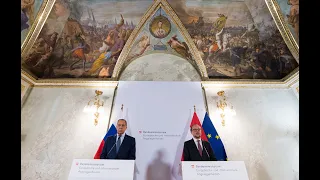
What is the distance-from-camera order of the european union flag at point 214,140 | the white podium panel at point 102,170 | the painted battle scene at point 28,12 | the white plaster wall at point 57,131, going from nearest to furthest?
the white podium panel at point 102,170 < the painted battle scene at point 28,12 < the european union flag at point 214,140 < the white plaster wall at point 57,131

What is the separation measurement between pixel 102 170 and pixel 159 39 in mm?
5282

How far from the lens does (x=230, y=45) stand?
9047 mm

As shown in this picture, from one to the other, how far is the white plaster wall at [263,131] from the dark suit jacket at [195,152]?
1176 mm

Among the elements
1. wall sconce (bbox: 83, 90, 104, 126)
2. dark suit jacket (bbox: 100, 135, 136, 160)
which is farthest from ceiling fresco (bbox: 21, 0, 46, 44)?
dark suit jacket (bbox: 100, 135, 136, 160)

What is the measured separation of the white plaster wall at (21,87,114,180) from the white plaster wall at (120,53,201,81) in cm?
121

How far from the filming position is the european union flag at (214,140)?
25.4 ft

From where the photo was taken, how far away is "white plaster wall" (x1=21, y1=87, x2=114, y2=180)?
802cm

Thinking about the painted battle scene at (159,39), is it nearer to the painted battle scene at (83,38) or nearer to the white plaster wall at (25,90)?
the painted battle scene at (83,38)

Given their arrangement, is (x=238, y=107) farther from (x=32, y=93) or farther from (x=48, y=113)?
(x=32, y=93)

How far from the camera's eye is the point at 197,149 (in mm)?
7465

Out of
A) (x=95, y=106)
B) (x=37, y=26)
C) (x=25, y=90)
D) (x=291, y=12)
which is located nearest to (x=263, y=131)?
(x=291, y=12)

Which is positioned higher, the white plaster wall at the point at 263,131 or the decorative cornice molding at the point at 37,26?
the decorative cornice molding at the point at 37,26

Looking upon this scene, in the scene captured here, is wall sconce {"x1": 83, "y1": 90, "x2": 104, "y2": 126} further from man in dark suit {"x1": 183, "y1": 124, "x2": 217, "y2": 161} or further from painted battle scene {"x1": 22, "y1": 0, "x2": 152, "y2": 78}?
man in dark suit {"x1": 183, "y1": 124, "x2": 217, "y2": 161}

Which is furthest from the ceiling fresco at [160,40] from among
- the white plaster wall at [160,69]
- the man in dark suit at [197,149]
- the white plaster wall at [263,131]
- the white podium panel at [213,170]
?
the white podium panel at [213,170]
